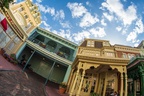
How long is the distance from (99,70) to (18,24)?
13.0m

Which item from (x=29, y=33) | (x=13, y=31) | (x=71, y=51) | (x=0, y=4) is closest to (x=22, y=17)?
(x=29, y=33)

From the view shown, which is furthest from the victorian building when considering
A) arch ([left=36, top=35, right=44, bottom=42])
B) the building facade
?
arch ([left=36, top=35, right=44, bottom=42])

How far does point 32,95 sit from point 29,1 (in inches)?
759

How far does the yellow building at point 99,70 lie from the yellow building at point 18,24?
916 cm

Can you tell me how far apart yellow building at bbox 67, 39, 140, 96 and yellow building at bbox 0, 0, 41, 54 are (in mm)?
9164

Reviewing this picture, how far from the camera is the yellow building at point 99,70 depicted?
36.3 feet

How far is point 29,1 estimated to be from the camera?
21734mm

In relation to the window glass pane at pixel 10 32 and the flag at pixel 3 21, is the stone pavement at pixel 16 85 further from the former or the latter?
the window glass pane at pixel 10 32

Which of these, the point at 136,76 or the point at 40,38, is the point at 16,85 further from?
the point at 40,38

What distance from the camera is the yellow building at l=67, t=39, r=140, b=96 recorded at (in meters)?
11.1

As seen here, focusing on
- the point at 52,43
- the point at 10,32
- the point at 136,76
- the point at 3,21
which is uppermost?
the point at 52,43

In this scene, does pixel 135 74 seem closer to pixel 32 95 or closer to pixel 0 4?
pixel 32 95

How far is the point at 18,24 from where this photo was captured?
56.0 ft

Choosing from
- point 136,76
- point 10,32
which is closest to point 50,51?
point 10,32
